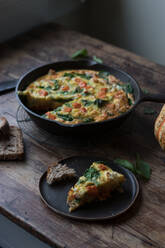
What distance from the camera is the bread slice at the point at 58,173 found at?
1.88 meters

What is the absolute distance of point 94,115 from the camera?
2.17 metres

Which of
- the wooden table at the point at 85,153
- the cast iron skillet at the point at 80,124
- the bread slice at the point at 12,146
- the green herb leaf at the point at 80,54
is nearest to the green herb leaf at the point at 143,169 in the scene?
the wooden table at the point at 85,153

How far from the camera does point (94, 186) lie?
1.76 meters

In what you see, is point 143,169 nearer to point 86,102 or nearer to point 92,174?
point 92,174

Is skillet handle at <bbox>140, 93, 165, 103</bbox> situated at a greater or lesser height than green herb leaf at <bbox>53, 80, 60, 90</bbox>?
greater

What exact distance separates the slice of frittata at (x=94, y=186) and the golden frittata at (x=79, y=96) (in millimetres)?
375

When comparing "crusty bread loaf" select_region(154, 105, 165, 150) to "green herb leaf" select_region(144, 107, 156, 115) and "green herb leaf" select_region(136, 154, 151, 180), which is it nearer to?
"green herb leaf" select_region(136, 154, 151, 180)

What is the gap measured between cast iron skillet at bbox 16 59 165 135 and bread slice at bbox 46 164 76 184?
0.22 metres

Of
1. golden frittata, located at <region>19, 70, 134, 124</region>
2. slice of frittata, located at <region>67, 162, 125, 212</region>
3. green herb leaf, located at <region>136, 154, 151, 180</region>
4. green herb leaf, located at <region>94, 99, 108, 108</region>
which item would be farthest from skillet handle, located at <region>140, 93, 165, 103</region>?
slice of frittata, located at <region>67, 162, 125, 212</region>

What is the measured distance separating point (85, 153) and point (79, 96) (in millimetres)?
399

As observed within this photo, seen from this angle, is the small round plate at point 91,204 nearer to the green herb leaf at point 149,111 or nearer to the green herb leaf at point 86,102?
the green herb leaf at point 86,102

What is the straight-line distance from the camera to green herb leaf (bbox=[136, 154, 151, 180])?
196 cm

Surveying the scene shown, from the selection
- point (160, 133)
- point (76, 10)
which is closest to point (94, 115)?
point (160, 133)

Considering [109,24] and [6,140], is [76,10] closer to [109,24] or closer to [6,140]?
[109,24]
